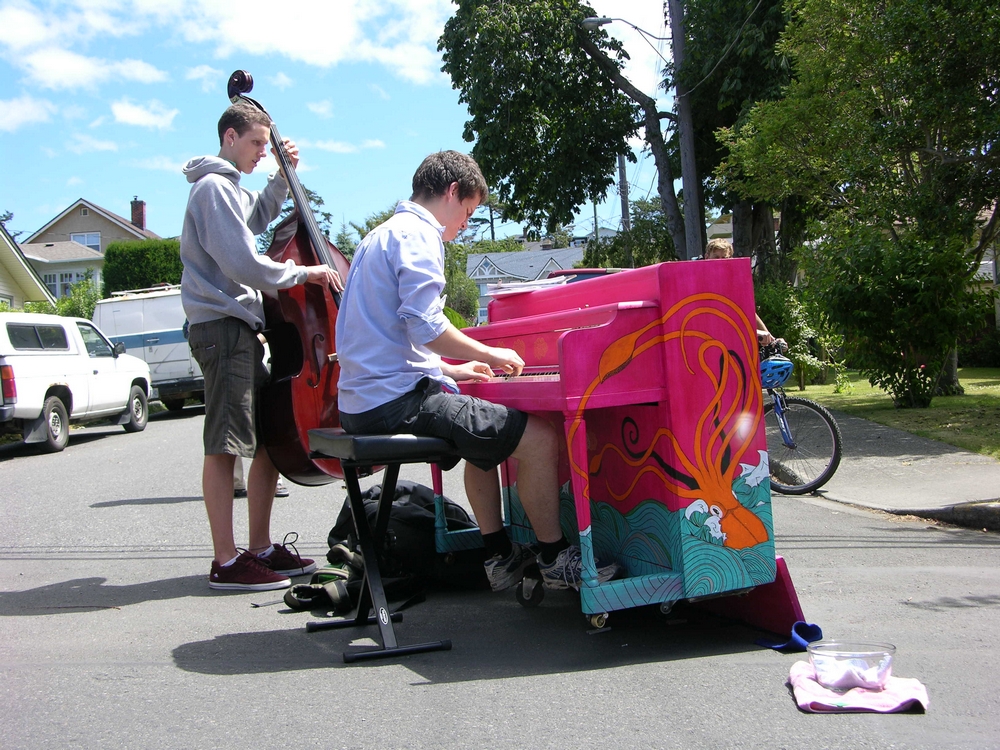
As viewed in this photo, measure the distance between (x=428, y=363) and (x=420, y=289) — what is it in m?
0.36

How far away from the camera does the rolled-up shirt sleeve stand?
3.41m

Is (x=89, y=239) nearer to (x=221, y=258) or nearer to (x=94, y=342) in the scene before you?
(x=94, y=342)

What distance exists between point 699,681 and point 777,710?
0.32m

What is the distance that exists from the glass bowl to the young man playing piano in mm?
850

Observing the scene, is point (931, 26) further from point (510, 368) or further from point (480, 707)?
point (480, 707)

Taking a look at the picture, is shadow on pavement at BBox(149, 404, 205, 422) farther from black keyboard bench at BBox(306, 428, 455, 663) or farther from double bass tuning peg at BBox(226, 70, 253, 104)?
black keyboard bench at BBox(306, 428, 455, 663)

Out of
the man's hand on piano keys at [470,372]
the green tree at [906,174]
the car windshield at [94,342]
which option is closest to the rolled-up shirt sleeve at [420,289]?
the man's hand on piano keys at [470,372]

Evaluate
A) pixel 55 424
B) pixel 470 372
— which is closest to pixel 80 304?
pixel 55 424

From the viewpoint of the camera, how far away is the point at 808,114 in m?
12.8

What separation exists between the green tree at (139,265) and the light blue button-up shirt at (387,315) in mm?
37195

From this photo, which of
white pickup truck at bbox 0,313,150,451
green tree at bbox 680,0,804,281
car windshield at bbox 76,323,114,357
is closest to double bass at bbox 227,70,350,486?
white pickup truck at bbox 0,313,150,451

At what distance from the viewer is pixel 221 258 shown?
4.29 m

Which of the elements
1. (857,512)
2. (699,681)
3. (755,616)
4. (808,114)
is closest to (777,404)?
(857,512)

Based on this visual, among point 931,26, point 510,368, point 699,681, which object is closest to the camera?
point 699,681
